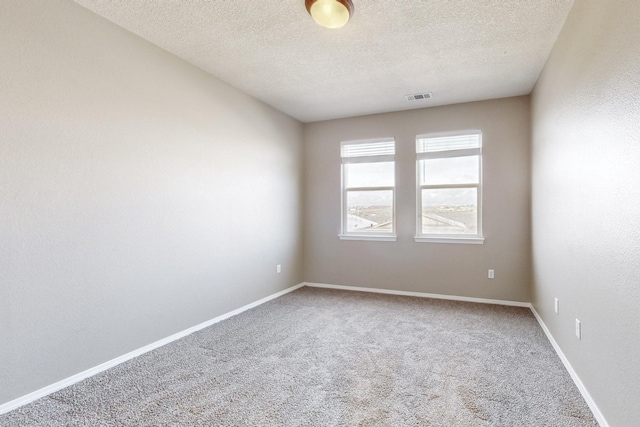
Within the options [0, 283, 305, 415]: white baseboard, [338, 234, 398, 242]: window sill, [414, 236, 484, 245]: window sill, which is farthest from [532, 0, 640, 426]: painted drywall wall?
[0, 283, 305, 415]: white baseboard

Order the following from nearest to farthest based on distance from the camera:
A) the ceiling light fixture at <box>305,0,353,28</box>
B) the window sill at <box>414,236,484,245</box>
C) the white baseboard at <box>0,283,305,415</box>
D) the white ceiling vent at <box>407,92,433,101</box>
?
the white baseboard at <box>0,283,305,415</box>, the ceiling light fixture at <box>305,0,353,28</box>, the white ceiling vent at <box>407,92,433,101</box>, the window sill at <box>414,236,484,245</box>

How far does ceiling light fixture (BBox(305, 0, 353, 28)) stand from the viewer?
7.25 feet

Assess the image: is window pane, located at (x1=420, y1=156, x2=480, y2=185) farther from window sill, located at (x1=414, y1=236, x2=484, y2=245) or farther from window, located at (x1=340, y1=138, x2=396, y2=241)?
window sill, located at (x1=414, y1=236, x2=484, y2=245)

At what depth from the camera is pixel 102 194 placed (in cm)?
247

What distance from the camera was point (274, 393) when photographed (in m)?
2.12

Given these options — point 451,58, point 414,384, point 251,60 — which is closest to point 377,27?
point 451,58

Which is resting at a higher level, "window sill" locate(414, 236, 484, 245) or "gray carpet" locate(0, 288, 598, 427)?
"window sill" locate(414, 236, 484, 245)

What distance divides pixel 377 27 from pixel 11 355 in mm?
3320

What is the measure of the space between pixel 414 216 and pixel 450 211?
48cm

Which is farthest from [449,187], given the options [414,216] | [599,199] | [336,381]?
[336,381]

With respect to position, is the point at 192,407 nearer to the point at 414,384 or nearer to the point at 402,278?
the point at 414,384

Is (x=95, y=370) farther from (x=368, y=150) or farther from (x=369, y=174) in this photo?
(x=368, y=150)

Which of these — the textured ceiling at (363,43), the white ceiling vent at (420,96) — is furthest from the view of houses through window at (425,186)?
the textured ceiling at (363,43)

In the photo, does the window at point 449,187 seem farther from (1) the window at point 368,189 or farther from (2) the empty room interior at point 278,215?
(1) the window at point 368,189
